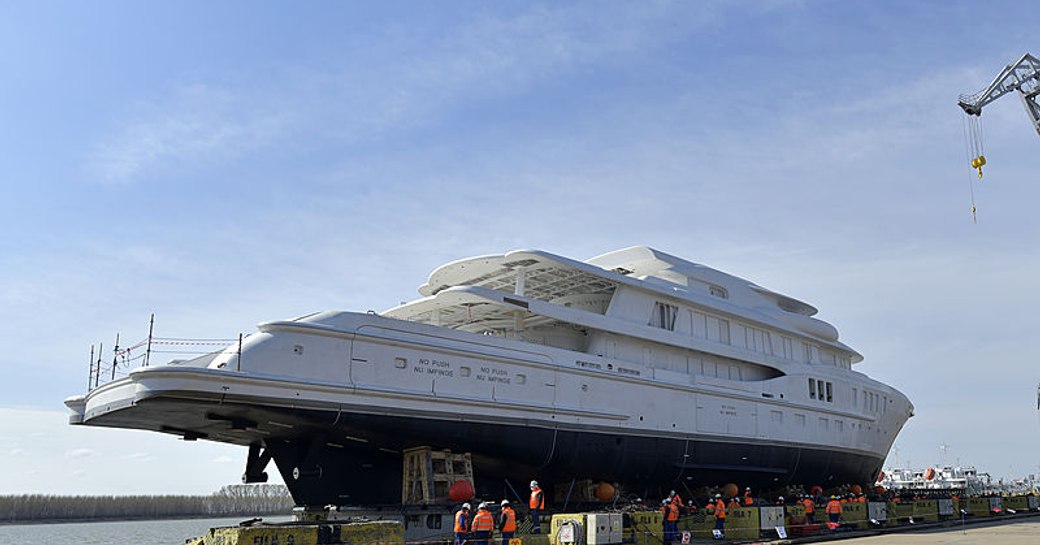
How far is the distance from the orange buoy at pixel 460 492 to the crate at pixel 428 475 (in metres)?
0.31

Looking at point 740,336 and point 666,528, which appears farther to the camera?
point 740,336

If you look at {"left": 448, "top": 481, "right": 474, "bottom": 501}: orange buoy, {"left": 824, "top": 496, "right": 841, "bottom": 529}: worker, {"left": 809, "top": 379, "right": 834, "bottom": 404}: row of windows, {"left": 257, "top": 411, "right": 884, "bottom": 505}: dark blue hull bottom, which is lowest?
{"left": 824, "top": 496, "right": 841, "bottom": 529}: worker

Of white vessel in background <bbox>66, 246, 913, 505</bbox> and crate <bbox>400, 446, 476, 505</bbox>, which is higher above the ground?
white vessel in background <bbox>66, 246, 913, 505</bbox>

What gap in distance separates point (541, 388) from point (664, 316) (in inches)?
258

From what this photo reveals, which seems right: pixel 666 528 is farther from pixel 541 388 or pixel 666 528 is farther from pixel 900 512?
pixel 900 512

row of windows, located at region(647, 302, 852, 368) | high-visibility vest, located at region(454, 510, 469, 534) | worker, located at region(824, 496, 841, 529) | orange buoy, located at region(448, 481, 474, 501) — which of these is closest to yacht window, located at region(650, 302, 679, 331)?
row of windows, located at region(647, 302, 852, 368)

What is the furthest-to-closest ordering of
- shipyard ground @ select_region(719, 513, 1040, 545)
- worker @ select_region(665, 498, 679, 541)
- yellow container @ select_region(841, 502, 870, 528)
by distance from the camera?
yellow container @ select_region(841, 502, 870, 528) → worker @ select_region(665, 498, 679, 541) → shipyard ground @ select_region(719, 513, 1040, 545)

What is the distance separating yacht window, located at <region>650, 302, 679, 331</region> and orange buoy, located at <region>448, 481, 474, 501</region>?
9106mm

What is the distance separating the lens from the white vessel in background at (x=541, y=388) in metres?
17.5

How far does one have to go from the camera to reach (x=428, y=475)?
1923 centimetres

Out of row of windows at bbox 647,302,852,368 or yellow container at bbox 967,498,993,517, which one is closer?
row of windows at bbox 647,302,852,368

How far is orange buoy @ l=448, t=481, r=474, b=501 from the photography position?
1903cm

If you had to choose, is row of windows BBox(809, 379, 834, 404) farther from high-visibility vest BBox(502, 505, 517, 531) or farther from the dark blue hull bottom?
high-visibility vest BBox(502, 505, 517, 531)

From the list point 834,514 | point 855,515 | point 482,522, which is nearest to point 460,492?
point 482,522
